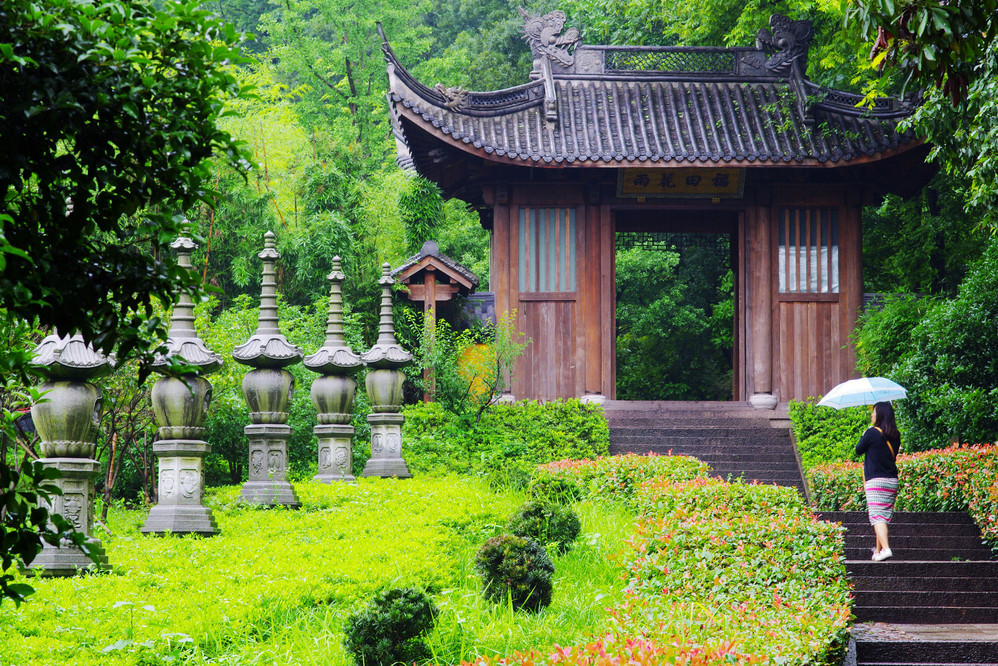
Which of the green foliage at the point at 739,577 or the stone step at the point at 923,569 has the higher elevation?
the green foliage at the point at 739,577

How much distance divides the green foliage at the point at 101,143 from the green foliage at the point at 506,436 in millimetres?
10721

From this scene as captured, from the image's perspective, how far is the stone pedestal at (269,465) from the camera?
873 centimetres

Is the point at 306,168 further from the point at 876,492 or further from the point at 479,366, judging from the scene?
the point at 876,492

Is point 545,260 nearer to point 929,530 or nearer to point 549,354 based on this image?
point 549,354

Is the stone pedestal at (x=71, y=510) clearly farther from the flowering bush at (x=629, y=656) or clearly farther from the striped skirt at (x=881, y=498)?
the striped skirt at (x=881, y=498)

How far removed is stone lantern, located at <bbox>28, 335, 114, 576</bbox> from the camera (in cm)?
590

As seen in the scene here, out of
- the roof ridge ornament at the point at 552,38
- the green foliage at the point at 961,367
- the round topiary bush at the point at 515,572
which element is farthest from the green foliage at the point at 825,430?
the round topiary bush at the point at 515,572

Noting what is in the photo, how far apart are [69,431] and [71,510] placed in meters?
0.47

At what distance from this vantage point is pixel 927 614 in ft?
26.0

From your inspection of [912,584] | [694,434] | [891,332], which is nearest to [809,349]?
[891,332]

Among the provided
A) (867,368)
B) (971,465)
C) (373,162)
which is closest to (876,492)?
(971,465)

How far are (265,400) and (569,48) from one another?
11.3m

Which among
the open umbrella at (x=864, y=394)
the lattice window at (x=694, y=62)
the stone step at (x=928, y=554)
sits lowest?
the stone step at (x=928, y=554)

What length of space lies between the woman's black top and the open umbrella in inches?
86.5
